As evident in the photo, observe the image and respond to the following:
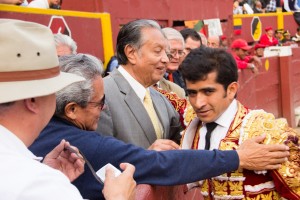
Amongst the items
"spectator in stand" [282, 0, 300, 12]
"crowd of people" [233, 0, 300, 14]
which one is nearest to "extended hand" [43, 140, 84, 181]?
"crowd of people" [233, 0, 300, 14]

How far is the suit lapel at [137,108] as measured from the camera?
2352 mm

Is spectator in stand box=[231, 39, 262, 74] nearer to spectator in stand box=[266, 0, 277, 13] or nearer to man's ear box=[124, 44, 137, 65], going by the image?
man's ear box=[124, 44, 137, 65]

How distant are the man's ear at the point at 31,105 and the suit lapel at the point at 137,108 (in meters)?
1.21

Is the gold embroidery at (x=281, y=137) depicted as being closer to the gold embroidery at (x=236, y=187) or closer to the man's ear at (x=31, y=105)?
the gold embroidery at (x=236, y=187)

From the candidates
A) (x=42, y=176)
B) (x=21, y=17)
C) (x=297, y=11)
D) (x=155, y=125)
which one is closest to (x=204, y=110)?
(x=155, y=125)

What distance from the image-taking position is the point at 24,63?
3.66 ft

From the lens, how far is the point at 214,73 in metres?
2.01

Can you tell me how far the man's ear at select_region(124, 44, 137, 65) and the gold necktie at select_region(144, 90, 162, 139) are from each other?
17 cm

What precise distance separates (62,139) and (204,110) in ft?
1.96

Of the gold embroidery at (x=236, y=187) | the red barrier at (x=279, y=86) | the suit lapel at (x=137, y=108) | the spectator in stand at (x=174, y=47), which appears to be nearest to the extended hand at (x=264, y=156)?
the gold embroidery at (x=236, y=187)

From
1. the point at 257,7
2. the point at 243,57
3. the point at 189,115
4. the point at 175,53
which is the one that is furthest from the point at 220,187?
the point at 257,7

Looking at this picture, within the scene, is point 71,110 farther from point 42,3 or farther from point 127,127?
point 42,3

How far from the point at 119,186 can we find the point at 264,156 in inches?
24.7

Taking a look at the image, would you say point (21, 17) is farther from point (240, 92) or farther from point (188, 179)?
point (240, 92)
